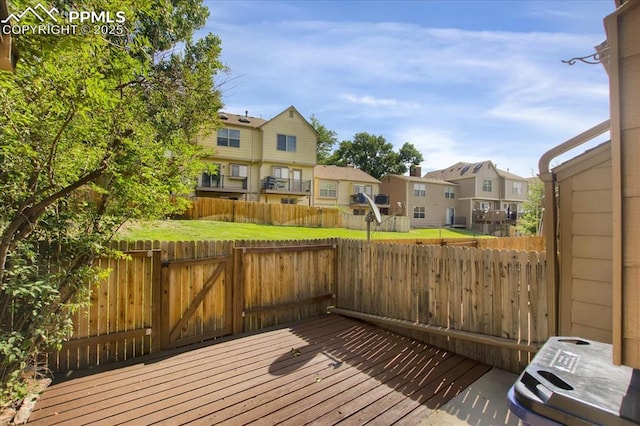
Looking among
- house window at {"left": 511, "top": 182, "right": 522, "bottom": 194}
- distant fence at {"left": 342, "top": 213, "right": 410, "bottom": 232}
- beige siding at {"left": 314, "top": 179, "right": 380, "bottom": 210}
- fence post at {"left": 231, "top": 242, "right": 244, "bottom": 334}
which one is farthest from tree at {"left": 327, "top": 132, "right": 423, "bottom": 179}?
fence post at {"left": 231, "top": 242, "right": 244, "bottom": 334}

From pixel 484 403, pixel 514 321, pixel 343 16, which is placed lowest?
pixel 484 403

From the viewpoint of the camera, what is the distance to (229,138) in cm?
2397

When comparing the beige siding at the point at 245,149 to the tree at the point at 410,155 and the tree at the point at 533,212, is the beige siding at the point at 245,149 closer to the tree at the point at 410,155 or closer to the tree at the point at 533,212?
the tree at the point at 533,212

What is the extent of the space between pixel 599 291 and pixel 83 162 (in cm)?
559

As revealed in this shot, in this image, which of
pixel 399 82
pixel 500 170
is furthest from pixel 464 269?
pixel 500 170

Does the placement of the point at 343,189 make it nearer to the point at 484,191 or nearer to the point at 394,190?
the point at 394,190

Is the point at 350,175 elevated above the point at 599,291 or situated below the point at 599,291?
above

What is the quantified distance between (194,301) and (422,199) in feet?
108

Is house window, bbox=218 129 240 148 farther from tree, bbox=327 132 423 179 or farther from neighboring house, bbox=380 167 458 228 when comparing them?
tree, bbox=327 132 423 179

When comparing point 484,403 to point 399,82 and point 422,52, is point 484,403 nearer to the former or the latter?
point 422,52

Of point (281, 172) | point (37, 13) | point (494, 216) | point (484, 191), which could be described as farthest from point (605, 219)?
point (484, 191)

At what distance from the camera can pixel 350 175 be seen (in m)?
33.5

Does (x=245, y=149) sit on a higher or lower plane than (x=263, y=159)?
higher

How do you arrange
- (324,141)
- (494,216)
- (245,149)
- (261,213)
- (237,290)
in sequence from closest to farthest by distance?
(237,290) → (261,213) → (245,149) → (494,216) → (324,141)
